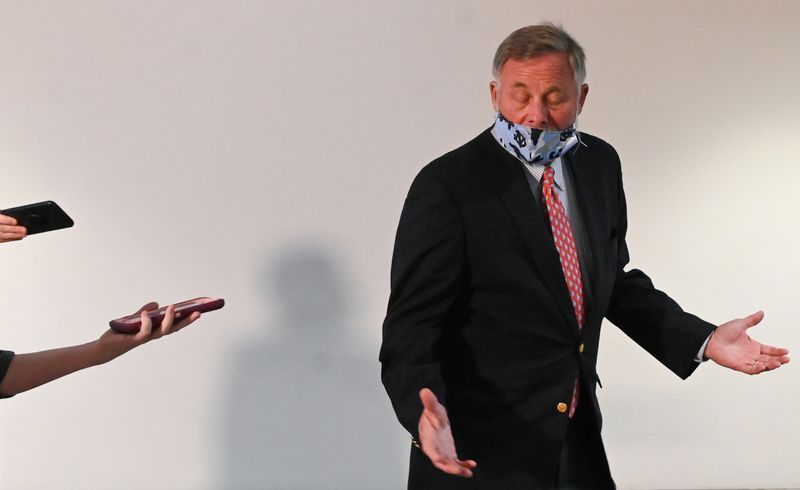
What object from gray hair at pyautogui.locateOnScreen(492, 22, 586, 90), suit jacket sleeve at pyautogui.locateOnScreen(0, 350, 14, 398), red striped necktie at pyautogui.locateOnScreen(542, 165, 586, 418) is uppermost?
gray hair at pyautogui.locateOnScreen(492, 22, 586, 90)

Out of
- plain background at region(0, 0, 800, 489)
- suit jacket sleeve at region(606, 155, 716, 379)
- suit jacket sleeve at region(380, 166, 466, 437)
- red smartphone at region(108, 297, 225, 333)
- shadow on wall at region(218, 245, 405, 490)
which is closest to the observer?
suit jacket sleeve at region(380, 166, 466, 437)

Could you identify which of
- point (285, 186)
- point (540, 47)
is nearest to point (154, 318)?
point (540, 47)

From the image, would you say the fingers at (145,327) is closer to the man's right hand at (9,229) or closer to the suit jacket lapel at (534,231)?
the man's right hand at (9,229)

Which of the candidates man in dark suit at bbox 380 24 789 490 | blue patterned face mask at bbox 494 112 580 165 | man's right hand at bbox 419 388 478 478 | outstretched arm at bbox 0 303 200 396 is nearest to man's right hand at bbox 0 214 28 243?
outstretched arm at bbox 0 303 200 396

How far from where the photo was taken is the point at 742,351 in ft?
5.31

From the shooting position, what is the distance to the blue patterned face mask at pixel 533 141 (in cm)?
152

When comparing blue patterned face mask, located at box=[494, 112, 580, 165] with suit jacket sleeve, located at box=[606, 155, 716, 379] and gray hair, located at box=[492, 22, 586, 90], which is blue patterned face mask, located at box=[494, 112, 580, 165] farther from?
suit jacket sleeve, located at box=[606, 155, 716, 379]

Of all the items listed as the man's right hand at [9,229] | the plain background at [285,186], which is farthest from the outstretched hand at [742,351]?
the plain background at [285,186]

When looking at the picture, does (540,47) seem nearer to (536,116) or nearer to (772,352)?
(536,116)

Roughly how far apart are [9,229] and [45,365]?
0.26m

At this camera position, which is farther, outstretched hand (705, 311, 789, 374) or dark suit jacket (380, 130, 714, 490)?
outstretched hand (705, 311, 789, 374)

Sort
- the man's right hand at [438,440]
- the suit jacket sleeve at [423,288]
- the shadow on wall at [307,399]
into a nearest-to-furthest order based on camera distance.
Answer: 1. the man's right hand at [438,440]
2. the suit jacket sleeve at [423,288]
3. the shadow on wall at [307,399]

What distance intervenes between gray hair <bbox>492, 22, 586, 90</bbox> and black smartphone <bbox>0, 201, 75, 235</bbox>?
864mm

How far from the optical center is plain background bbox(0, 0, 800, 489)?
3205 millimetres
